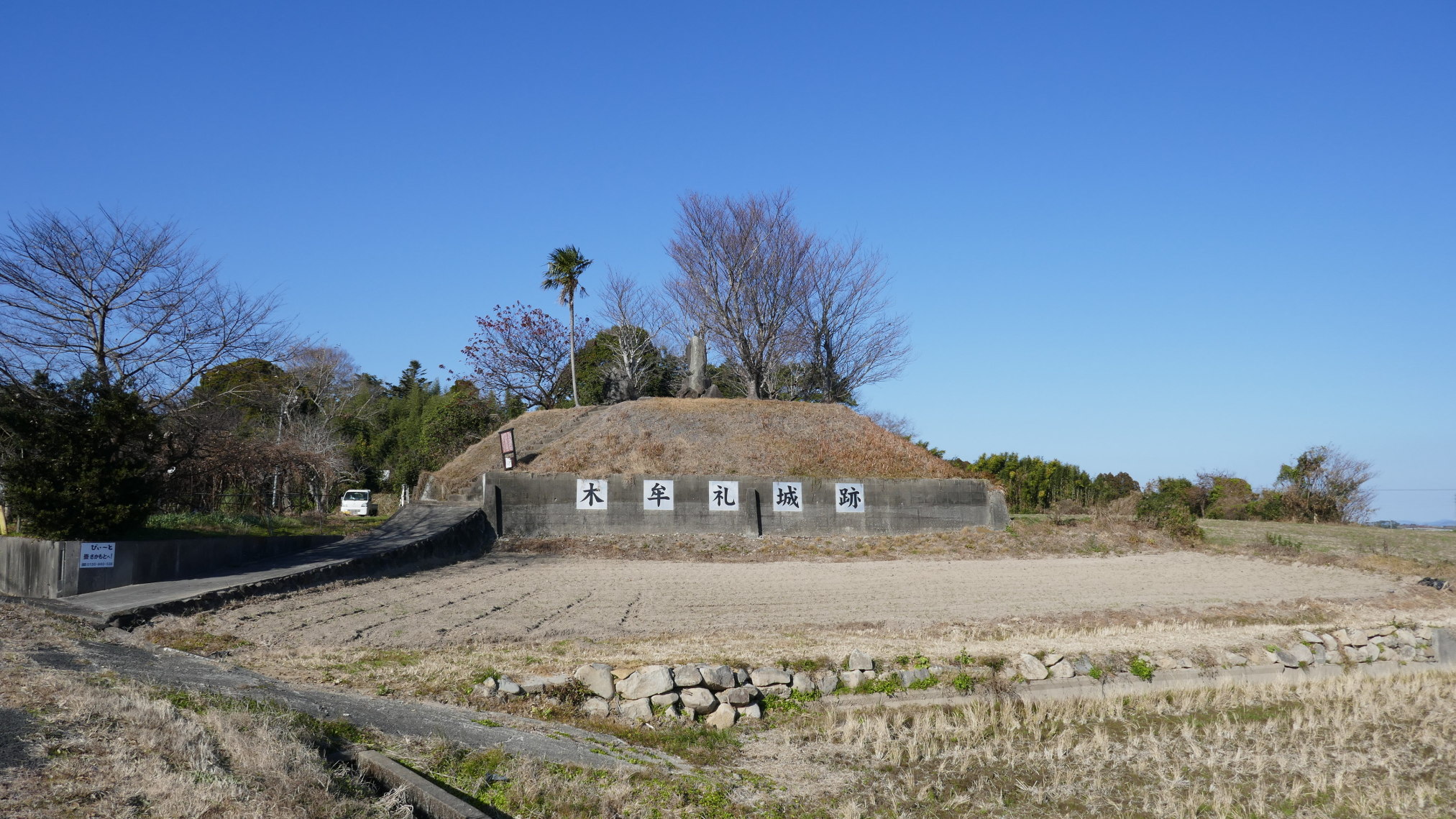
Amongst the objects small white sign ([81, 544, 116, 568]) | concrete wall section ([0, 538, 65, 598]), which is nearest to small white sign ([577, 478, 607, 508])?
small white sign ([81, 544, 116, 568])

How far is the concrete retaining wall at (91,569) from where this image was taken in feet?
41.4

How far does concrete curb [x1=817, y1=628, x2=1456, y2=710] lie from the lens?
324 inches

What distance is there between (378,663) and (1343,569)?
67.1 ft

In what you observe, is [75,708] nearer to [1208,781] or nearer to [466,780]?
[466,780]

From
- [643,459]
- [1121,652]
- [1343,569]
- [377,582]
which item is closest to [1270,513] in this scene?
[1343,569]

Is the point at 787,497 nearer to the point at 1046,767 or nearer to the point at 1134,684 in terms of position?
the point at 1134,684

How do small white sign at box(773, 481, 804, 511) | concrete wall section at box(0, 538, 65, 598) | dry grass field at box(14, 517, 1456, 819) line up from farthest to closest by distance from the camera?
1. small white sign at box(773, 481, 804, 511)
2. concrete wall section at box(0, 538, 65, 598)
3. dry grass field at box(14, 517, 1456, 819)

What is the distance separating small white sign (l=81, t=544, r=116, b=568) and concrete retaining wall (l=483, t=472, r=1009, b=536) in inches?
431

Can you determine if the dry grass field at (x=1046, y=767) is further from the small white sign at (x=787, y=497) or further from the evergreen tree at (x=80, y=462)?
the small white sign at (x=787, y=497)

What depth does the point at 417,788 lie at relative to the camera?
16.9ft

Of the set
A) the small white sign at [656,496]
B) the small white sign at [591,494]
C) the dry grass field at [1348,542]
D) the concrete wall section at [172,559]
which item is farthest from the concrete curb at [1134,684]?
the small white sign at [591,494]

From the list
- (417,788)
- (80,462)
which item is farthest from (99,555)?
(417,788)

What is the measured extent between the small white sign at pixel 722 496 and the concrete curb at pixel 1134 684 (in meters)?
16.2

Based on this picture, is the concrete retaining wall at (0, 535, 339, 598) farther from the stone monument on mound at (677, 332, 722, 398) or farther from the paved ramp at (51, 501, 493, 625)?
the stone monument on mound at (677, 332, 722, 398)
